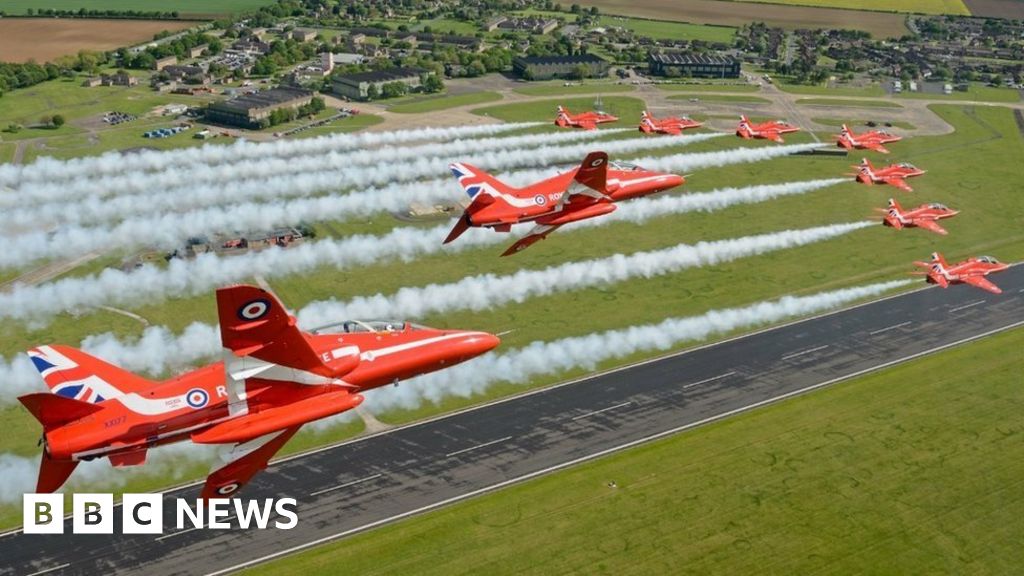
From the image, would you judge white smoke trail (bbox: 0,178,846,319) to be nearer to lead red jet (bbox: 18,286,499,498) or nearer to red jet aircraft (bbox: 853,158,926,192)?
lead red jet (bbox: 18,286,499,498)

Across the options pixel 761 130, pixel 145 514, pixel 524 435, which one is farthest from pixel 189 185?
pixel 761 130

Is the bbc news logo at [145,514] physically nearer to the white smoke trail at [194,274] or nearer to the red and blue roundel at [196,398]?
the white smoke trail at [194,274]

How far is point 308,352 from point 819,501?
54078 mm

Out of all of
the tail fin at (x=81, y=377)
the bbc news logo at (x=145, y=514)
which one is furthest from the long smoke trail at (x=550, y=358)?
the tail fin at (x=81, y=377)

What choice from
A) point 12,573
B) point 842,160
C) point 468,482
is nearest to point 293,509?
point 468,482

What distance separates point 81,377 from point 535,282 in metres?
62.1

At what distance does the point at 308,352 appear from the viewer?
61.3 m

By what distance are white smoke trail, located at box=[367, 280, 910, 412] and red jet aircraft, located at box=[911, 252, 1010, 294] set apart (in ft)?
32.1

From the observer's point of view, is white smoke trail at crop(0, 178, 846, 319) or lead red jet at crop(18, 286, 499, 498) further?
white smoke trail at crop(0, 178, 846, 319)

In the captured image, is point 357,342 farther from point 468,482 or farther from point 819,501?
point 819,501

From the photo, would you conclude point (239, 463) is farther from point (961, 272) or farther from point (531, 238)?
point (961, 272)

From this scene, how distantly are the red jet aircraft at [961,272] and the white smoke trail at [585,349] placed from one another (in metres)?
9.77

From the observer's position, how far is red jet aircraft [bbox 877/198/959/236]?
13684cm

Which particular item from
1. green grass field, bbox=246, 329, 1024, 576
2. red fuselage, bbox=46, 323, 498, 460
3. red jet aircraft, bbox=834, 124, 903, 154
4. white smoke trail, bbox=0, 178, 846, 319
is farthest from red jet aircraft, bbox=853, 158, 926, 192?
red fuselage, bbox=46, 323, 498, 460
